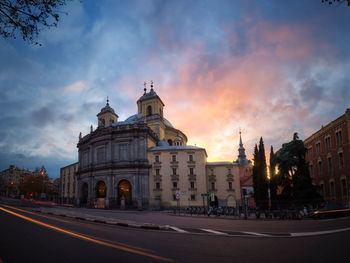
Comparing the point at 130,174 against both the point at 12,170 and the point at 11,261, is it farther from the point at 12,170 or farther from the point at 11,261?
the point at 12,170

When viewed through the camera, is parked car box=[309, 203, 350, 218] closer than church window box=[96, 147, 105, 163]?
Yes

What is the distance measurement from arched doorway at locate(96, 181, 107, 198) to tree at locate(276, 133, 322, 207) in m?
35.8

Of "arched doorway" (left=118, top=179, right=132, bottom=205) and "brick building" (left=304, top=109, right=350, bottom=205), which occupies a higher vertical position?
"brick building" (left=304, top=109, right=350, bottom=205)

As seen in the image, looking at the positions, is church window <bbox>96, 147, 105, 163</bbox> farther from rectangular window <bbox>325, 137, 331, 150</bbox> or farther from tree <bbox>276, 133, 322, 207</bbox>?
rectangular window <bbox>325, 137, 331, 150</bbox>

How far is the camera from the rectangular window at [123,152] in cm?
5235

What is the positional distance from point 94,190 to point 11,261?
165 feet

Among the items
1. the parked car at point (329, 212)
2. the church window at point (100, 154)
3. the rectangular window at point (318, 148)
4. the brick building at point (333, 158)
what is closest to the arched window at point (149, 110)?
the church window at point (100, 154)

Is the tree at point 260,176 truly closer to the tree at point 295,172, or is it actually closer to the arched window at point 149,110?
the tree at point 295,172

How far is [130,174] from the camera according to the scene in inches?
1984

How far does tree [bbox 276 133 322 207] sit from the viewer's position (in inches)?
1271

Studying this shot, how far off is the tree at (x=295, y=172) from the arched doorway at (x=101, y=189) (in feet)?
117

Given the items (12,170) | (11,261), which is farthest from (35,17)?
(12,170)

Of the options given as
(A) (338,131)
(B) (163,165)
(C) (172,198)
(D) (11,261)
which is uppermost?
(A) (338,131)

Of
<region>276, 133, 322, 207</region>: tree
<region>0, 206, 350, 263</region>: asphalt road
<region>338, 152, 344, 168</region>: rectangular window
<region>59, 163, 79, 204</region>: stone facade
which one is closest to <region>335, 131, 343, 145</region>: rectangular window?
<region>338, 152, 344, 168</region>: rectangular window
